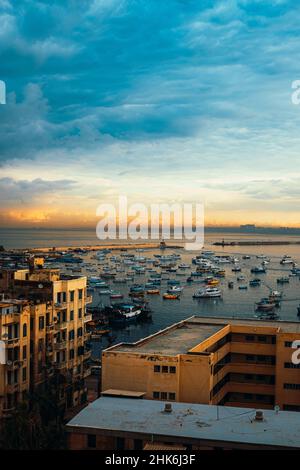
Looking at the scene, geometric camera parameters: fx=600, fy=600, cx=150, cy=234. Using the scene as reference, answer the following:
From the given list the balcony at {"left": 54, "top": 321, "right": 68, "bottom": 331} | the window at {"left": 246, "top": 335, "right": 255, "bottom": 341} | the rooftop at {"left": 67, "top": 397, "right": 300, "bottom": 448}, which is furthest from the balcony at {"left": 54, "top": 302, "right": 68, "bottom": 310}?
the window at {"left": 246, "top": 335, "right": 255, "bottom": 341}

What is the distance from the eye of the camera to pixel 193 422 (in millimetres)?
7758

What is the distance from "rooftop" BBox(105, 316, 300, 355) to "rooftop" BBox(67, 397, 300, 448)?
160 centimetres

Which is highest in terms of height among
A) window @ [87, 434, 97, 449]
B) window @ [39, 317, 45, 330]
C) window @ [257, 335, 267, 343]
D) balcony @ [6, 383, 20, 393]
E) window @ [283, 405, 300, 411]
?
window @ [39, 317, 45, 330]

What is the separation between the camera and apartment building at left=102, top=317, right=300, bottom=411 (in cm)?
935

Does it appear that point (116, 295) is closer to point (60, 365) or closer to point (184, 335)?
point (184, 335)

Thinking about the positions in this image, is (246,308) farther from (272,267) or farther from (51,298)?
(272,267)

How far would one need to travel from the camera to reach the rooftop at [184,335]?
10227 mm

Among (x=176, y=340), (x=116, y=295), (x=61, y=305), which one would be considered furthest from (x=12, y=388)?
(x=116, y=295)

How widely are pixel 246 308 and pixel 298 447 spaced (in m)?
23.6

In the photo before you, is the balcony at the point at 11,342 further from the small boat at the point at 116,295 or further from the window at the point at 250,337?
the small boat at the point at 116,295

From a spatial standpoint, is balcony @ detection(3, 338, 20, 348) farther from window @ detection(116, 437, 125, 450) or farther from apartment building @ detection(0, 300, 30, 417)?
window @ detection(116, 437, 125, 450)

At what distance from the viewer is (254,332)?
12.1 meters

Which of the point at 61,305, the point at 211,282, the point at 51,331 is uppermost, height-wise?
the point at 61,305

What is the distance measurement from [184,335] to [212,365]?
1.92 metres
